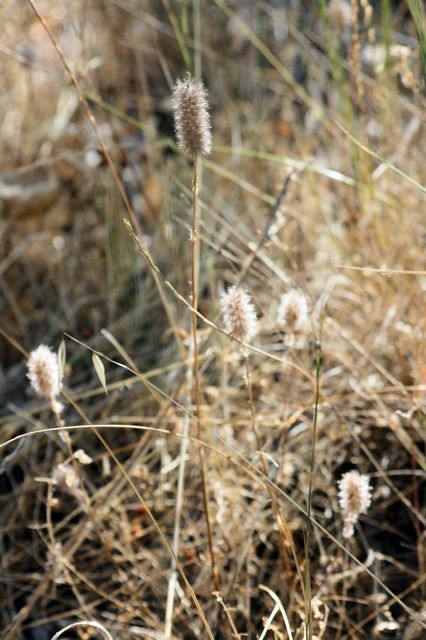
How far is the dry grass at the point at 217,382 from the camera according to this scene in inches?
50.6

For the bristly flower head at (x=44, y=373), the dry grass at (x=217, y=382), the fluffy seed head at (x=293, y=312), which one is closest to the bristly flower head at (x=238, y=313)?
the dry grass at (x=217, y=382)

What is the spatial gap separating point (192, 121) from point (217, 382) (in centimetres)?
97

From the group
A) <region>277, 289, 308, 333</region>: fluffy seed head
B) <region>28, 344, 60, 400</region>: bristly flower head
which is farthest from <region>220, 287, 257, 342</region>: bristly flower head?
<region>28, 344, 60, 400</region>: bristly flower head

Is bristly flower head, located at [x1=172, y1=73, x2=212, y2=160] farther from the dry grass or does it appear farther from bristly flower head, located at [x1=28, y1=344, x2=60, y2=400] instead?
bristly flower head, located at [x1=28, y1=344, x2=60, y2=400]

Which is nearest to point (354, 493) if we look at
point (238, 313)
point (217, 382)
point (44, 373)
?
point (238, 313)

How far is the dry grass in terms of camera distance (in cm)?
129

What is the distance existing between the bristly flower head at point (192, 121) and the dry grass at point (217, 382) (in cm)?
13

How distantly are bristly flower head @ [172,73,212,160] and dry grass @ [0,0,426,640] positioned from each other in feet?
0.42

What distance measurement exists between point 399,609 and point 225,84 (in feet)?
7.15

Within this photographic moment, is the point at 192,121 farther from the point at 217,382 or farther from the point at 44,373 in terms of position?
Result: the point at 217,382

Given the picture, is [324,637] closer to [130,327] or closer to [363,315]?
[363,315]

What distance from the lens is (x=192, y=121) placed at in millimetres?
930

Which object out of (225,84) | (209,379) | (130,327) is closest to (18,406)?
(130,327)

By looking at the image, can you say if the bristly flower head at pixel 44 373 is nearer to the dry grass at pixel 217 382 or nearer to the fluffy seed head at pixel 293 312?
the dry grass at pixel 217 382
